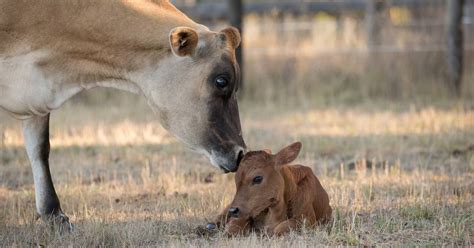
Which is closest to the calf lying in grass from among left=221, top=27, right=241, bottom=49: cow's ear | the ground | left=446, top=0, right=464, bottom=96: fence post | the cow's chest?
the ground

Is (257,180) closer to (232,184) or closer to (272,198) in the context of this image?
(272,198)

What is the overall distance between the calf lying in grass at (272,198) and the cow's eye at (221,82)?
0.50m

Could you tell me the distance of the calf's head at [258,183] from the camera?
6.27 m

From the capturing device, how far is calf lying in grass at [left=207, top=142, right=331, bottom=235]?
631cm

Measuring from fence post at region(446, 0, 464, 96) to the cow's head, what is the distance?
949 centimetres

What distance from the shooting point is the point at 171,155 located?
10.4 meters

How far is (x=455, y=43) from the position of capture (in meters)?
15.5

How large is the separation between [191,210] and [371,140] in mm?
4328

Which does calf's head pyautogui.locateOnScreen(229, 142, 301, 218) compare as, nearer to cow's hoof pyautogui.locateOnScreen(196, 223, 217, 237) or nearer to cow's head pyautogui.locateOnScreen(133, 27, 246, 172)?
cow's head pyautogui.locateOnScreen(133, 27, 246, 172)

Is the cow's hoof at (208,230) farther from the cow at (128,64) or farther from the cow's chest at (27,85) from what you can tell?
the cow's chest at (27,85)

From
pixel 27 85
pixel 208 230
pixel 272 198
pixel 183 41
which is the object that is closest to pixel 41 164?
pixel 27 85

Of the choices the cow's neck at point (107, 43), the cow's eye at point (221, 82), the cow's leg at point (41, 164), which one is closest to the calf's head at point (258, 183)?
the cow's eye at point (221, 82)

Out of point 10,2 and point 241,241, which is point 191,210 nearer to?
point 241,241

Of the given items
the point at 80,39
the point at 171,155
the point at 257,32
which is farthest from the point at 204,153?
the point at 257,32
